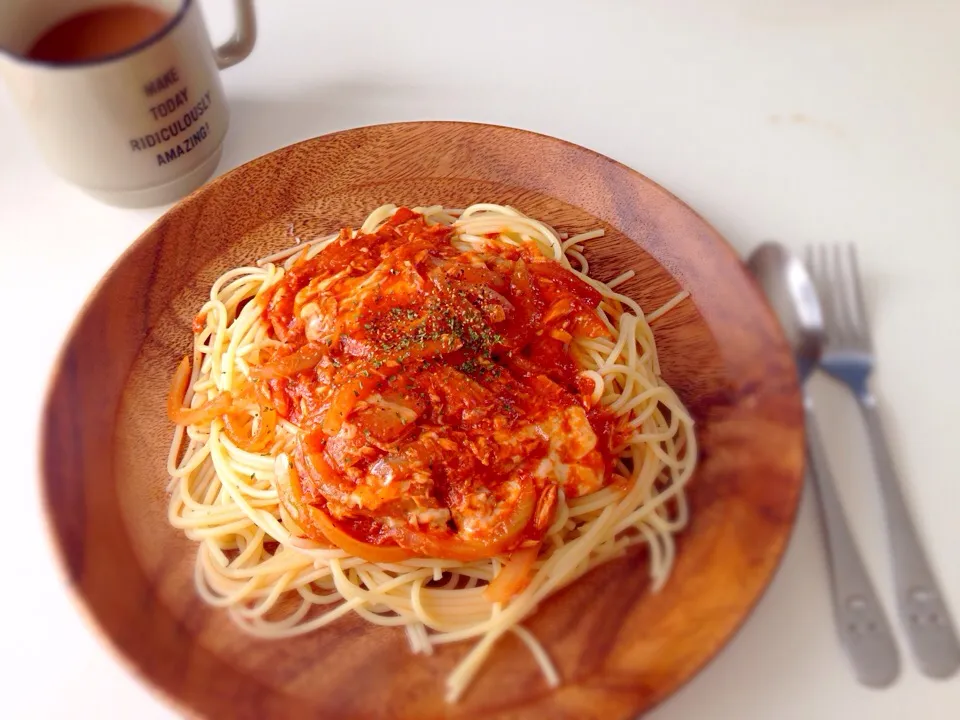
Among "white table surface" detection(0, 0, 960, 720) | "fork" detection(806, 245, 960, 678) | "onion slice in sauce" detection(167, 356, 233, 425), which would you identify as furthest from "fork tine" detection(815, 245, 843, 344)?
"onion slice in sauce" detection(167, 356, 233, 425)

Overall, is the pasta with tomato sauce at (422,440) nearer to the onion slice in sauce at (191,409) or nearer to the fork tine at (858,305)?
the onion slice in sauce at (191,409)

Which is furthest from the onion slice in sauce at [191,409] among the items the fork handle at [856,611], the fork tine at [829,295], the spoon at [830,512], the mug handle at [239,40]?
the fork tine at [829,295]

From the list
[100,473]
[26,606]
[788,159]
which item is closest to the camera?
[100,473]

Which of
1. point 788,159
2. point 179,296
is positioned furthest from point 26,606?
point 788,159

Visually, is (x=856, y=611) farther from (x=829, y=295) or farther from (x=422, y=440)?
(x=422, y=440)

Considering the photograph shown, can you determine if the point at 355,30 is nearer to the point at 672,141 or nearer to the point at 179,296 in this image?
the point at 672,141

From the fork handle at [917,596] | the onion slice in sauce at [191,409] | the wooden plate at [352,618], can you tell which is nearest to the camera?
the wooden plate at [352,618]

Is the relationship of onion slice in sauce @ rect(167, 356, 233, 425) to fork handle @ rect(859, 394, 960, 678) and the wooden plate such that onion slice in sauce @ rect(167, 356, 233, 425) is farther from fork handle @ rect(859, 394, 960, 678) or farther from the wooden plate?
fork handle @ rect(859, 394, 960, 678)

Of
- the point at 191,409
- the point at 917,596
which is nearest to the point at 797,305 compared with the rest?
the point at 917,596
